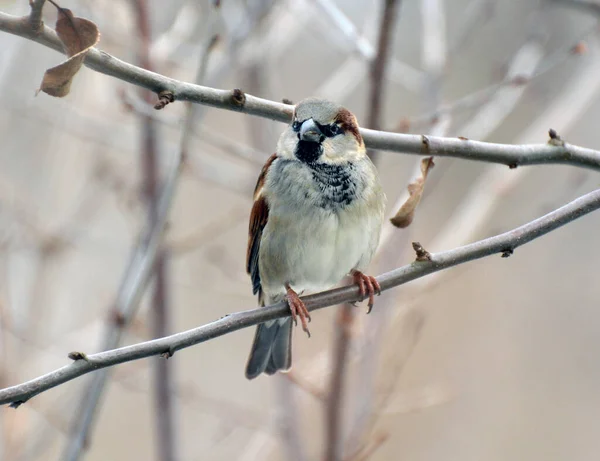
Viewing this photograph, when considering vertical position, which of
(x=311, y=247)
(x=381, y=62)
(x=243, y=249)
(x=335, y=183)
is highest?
(x=243, y=249)

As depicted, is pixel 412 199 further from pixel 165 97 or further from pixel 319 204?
pixel 165 97

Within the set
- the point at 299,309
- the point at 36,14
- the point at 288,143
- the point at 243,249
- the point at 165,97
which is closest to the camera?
the point at 36,14

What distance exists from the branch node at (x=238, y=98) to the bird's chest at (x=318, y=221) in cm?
74

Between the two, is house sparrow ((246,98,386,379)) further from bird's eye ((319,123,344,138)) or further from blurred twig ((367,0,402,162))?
blurred twig ((367,0,402,162))

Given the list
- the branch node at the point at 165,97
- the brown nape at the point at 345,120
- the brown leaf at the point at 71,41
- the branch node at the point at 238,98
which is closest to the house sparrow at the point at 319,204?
the brown nape at the point at 345,120

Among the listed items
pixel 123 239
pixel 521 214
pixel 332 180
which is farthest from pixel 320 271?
pixel 521 214

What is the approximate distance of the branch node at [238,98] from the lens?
1681mm

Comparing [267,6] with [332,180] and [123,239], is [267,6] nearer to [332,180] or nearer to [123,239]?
[332,180]

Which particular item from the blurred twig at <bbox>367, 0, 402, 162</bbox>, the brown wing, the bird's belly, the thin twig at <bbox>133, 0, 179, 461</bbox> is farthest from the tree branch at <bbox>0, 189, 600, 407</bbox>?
the thin twig at <bbox>133, 0, 179, 461</bbox>

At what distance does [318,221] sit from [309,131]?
0.94 feet

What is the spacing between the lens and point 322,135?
7.85ft

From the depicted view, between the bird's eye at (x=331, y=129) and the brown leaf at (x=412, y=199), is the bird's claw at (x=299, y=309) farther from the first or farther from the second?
the bird's eye at (x=331, y=129)

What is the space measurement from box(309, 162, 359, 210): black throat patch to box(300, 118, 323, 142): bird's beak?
11 cm

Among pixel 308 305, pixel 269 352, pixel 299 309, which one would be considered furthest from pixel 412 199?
pixel 269 352
